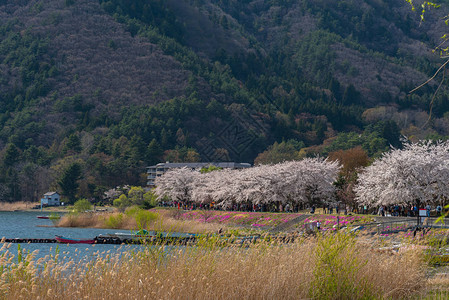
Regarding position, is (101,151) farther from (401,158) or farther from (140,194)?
(401,158)

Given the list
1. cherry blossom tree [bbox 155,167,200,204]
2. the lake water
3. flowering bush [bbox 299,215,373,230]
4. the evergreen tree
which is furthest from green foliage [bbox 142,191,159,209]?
the evergreen tree

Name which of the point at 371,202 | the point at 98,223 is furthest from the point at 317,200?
the point at 98,223

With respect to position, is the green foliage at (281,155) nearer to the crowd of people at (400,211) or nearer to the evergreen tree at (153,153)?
the evergreen tree at (153,153)

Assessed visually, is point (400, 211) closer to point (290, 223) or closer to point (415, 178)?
point (415, 178)

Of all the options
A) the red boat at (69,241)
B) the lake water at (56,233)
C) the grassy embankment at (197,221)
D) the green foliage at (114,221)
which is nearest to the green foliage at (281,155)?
the grassy embankment at (197,221)

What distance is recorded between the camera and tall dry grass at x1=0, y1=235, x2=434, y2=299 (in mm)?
11188

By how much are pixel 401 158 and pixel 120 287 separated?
47.9 metres

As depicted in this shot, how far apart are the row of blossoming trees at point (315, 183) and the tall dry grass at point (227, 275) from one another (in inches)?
1604

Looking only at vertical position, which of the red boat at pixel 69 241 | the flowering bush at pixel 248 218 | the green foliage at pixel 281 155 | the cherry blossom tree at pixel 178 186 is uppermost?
the green foliage at pixel 281 155

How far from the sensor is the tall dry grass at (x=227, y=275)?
11188 millimetres

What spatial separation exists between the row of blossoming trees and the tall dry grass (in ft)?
134

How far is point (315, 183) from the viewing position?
74375 mm

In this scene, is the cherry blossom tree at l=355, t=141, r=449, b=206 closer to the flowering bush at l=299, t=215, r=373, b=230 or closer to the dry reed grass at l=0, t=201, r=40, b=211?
the flowering bush at l=299, t=215, r=373, b=230

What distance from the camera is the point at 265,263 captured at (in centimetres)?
1360
